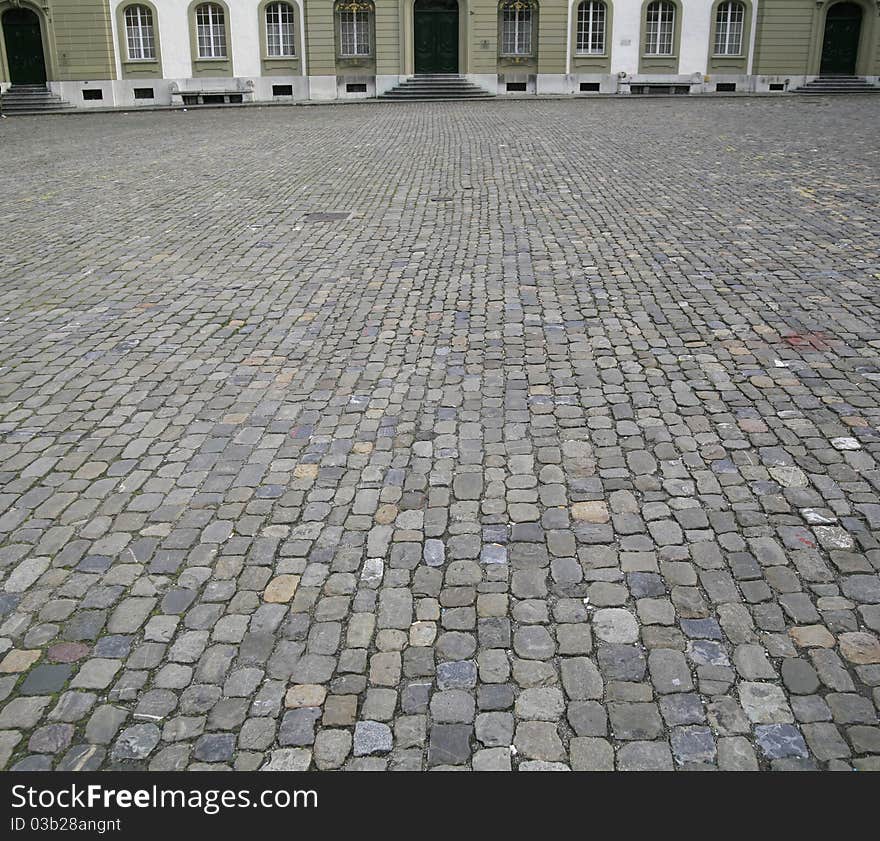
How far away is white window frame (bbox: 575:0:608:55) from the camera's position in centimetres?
3812

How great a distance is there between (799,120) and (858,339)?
63.1 feet

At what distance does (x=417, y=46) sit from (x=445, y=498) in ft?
121

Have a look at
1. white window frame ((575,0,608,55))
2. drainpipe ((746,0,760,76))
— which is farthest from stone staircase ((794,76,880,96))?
white window frame ((575,0,608,55))

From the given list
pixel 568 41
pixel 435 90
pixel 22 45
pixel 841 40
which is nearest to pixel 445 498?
pixel 435 90

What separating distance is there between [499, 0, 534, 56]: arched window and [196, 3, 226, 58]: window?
1141 cm

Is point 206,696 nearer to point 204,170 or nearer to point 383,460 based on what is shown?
point 383,460

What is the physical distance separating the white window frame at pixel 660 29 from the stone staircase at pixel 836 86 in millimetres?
5647

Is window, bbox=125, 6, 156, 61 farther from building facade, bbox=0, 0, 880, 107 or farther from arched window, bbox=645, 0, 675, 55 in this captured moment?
arched window, bbox=645, 0, 675, 55

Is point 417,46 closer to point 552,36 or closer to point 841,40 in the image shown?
point 552,36

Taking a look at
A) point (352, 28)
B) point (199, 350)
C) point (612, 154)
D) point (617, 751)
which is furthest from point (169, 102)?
point (617, 751)

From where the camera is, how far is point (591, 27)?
3831 cm

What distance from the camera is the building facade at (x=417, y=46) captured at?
36531mm

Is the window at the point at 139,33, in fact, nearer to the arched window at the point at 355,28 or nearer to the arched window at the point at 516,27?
the arched window at the point at 355,28

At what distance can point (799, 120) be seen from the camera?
23.6m
